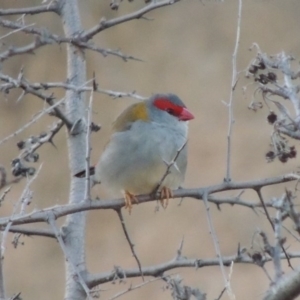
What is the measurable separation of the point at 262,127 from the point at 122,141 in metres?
4.15

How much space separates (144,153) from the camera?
337 centimetres

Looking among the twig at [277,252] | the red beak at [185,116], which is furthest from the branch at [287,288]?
the red beak at [185,116]

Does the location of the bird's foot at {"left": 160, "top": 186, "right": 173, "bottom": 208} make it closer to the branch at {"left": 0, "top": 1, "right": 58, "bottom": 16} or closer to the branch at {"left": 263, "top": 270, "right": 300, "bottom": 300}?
the branch at {"left": 0, "top": 1, "right": 58, "bottom": 16}

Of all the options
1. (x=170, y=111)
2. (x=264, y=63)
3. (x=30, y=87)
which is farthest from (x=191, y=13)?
(x=264, y=63)

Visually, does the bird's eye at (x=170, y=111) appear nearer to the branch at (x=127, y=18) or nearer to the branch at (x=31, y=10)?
the branch at (x=127, y=18)

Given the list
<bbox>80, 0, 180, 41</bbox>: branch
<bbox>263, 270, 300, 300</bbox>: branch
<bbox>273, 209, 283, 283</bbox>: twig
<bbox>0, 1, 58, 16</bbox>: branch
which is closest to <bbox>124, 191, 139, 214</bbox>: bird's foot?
<bbox>80, 0, 180, 41</bbox>: branch

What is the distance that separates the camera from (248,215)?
7.39 m

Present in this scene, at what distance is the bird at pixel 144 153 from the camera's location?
333cm

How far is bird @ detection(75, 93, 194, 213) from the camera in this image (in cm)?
333

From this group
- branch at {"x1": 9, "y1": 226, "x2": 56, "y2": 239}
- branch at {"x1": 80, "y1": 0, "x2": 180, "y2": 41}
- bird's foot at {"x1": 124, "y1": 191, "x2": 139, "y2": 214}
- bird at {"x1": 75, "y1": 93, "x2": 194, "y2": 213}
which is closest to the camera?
branch at {"x1": 9, "y1": 226, "x2": 56, "y2": 239}

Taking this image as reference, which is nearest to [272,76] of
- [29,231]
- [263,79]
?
[263,79]

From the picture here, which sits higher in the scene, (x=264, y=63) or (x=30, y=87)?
(x=30, y=87)

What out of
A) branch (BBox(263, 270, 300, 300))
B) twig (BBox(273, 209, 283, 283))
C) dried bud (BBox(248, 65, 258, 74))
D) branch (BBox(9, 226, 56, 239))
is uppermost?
dried bud (BBox(248, 65, 258, 74))

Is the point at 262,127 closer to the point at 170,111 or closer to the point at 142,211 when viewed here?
the point at 142,211
